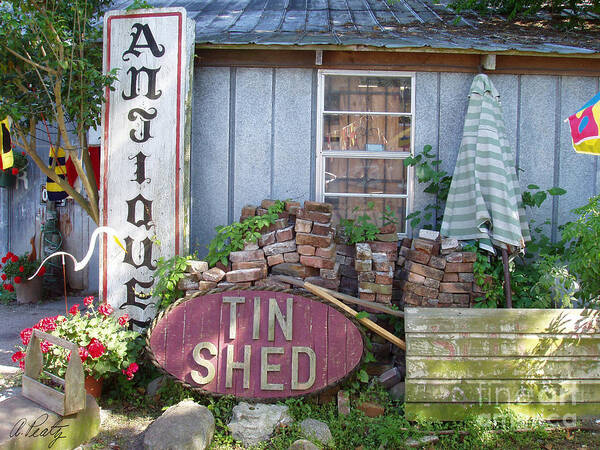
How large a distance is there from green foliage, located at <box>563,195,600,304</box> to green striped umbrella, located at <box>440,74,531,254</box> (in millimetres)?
552

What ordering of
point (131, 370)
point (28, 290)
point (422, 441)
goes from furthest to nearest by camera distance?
point (28, 290), point (131, 370), point (422, 441)

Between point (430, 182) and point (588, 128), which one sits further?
point (430, 182)

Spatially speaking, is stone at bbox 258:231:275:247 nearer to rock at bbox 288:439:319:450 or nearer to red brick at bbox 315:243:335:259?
red brick at bbox 315:243:335:259

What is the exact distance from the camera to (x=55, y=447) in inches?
130

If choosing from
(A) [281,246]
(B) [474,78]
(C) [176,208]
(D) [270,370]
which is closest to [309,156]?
(A) [281,246]

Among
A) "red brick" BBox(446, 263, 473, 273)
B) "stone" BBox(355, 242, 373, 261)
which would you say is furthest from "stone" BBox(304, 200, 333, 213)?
"red brick" BBox(446, 263, 473, 273)

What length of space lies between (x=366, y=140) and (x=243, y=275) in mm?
2067

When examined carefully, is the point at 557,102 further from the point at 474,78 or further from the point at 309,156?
the point at 309,156

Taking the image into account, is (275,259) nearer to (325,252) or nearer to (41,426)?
(325,252)

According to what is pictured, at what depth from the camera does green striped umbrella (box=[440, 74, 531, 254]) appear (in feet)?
15.3

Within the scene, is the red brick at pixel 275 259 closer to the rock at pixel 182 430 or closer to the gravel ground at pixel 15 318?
the rock at pixel 182 430

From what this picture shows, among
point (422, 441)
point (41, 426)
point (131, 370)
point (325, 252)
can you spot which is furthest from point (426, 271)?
point (41, 426)

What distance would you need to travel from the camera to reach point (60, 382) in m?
3.44
